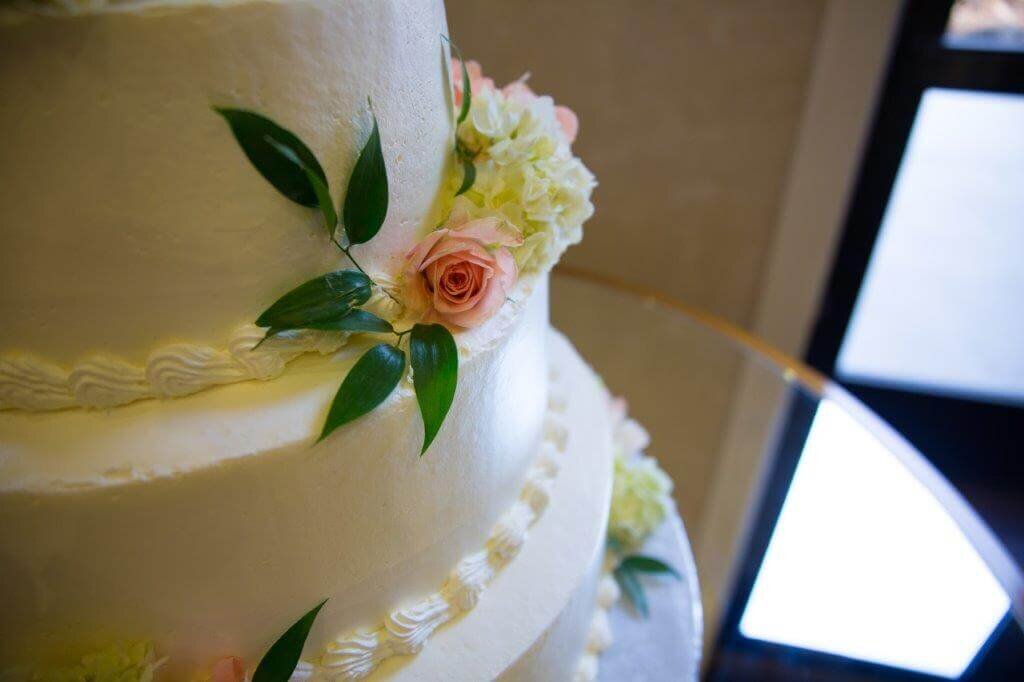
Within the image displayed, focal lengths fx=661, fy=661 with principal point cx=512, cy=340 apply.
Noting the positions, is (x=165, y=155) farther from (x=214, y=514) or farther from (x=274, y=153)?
(x=214, y=514)

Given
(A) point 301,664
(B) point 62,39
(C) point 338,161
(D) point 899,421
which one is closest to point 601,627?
(A) point 301,664

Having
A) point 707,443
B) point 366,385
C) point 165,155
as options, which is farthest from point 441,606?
point 707,443

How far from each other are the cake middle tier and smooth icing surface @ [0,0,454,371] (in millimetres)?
105

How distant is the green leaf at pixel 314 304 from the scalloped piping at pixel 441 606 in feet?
1.61

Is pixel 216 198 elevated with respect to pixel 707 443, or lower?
Answer: elevated

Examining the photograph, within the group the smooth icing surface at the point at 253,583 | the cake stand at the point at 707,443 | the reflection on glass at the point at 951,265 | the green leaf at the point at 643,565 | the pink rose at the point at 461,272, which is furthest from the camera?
the reflection on glass at the point at 951,265

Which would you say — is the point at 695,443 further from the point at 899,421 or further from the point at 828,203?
the point at 828,203

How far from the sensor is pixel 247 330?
2.82 feet

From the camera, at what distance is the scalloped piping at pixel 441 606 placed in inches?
38.6

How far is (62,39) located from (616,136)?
6.05 ft

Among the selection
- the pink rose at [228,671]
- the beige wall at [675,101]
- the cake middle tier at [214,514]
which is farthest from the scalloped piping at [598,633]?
the beige wall at [675,101]

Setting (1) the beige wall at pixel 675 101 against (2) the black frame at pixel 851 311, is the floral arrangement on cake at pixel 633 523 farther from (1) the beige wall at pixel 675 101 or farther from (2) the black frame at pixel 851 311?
(1) the beige wall at pixel 675 101

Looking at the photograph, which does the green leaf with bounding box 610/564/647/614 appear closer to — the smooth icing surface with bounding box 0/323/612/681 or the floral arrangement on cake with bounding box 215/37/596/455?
the smooth icing surface with bounding box 0/323/612/681

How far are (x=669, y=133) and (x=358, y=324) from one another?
1.71 m
